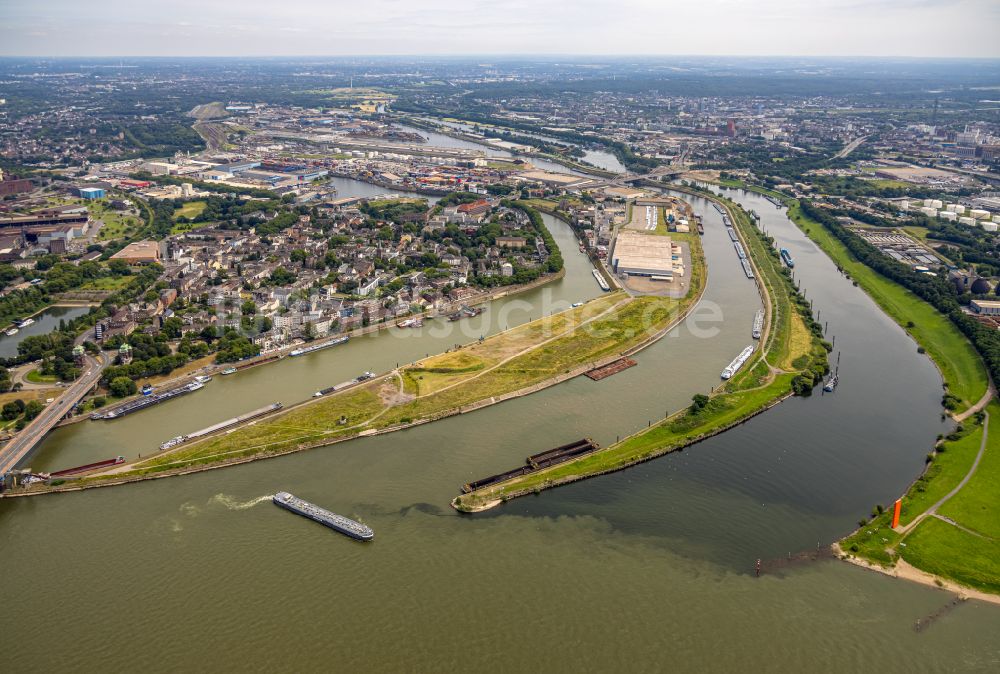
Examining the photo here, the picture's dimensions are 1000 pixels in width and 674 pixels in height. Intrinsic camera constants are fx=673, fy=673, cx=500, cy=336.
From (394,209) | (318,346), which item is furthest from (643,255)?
(318,346)

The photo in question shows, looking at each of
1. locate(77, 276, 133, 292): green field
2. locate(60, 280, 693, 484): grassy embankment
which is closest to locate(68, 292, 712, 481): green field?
locate(60, 280, 693, 484): grassy embankment

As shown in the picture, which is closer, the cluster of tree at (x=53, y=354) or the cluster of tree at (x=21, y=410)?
the cluster of tree at (x=21, y=410)

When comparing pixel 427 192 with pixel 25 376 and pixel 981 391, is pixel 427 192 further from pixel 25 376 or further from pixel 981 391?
pixel 981 391

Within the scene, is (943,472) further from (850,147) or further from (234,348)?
(850,147)

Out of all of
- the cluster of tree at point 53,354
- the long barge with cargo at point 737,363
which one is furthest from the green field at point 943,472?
the cluster of tree at point 53,354

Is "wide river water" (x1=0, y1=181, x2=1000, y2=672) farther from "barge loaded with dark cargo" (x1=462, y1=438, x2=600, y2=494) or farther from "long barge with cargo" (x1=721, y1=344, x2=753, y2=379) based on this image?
"long barge with cargo" (x1=721, y1=344, x2=753, y2=379)

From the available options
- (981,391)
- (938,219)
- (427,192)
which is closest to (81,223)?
(427,192)

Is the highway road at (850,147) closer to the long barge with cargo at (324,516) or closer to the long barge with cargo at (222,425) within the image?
the long barge with cargo at (222,425)
